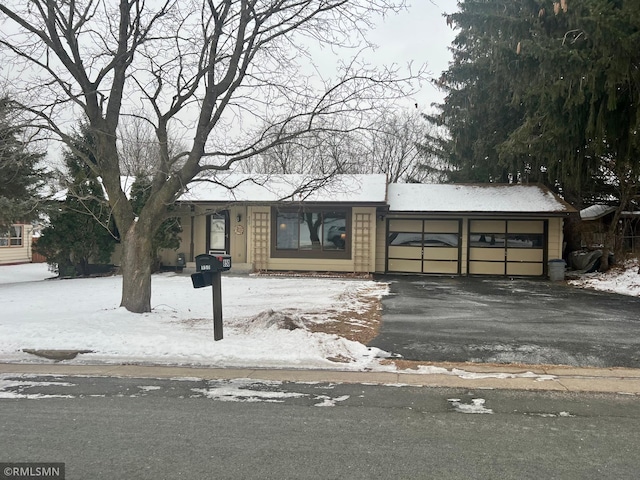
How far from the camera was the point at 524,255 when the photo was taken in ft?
61.8

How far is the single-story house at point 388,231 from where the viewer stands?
18.6 metres

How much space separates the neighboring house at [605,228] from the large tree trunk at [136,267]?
779 inches

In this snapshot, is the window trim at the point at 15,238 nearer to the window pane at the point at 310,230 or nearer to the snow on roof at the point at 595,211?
the window pane at the point at 310,230

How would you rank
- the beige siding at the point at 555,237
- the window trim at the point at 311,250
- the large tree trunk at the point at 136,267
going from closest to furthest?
the large tree trunk at the point at 136,267 → the beige siding at the point at 555,237 → the window trim at the point at 311,250

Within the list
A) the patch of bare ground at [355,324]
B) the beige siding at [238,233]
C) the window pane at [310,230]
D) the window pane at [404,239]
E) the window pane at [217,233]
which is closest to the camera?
the patch of bare ground at [355,324]

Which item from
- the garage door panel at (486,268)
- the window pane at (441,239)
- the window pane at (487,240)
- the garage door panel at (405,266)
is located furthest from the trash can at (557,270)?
the garage door panel at (405,266)

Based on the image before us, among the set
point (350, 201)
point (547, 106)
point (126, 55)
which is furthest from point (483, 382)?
point (350, 201)

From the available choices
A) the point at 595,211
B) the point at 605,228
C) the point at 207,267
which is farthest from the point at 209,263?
the point at 595,211

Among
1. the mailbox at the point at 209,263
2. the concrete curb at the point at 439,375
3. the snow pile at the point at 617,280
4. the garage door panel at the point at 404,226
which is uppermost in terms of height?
the garage door panel at the point at 404,226

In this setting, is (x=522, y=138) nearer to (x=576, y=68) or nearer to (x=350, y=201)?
(x=576, y=68)

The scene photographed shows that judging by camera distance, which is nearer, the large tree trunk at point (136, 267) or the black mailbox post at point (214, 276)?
the black mailbox post at point (214, 276)

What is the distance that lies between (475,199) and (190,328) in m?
14.2

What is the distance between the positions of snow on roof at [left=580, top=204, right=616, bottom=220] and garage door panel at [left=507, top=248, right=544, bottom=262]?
5373 millimetres

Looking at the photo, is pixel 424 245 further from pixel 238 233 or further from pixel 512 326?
pixel 512 326
